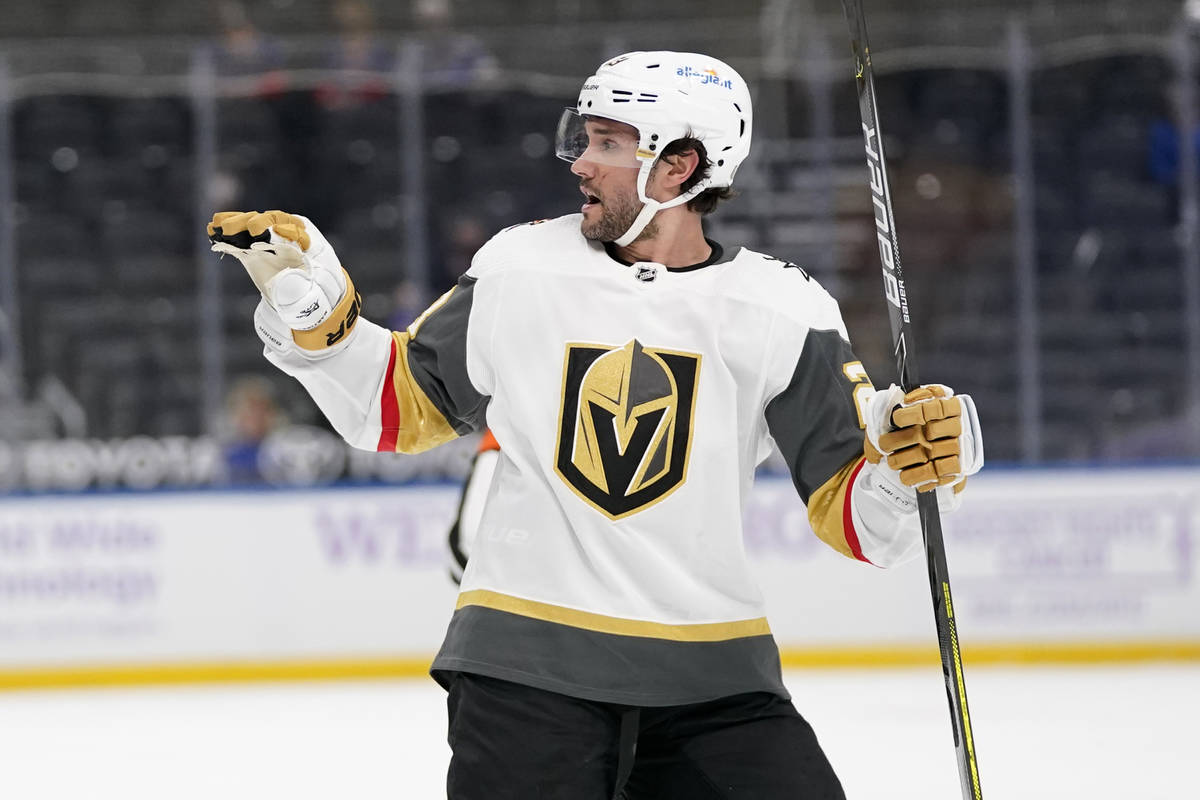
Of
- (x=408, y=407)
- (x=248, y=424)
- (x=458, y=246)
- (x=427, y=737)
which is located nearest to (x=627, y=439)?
(x=408, y=407)

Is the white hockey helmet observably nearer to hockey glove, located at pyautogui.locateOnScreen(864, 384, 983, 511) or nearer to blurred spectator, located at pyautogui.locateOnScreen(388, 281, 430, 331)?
hockey glove, located at pyautogui.locateOnScreen(864, 384, 983, 511)

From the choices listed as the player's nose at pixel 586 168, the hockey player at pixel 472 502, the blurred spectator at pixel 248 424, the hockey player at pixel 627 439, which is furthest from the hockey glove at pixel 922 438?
the blurred spectator at pixel 248 424

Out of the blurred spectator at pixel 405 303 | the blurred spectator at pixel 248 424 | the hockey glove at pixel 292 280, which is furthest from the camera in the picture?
the blurred spectator at pixel 405 303

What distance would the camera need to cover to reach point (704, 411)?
1.95 m

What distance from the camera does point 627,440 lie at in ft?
6.31

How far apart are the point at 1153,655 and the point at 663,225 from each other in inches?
179

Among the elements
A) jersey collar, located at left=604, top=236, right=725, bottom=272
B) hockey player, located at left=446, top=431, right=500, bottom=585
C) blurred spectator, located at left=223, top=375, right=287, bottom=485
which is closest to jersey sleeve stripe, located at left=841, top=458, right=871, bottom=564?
jersey collar, located at left=604, top=236, right=725, bottom=272

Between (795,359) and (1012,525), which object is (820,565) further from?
(795,359)

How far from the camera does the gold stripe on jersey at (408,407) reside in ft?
6.79

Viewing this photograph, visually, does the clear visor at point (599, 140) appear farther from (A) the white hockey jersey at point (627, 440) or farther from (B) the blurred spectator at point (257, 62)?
(B) the blurred spectator at point (257, 62)

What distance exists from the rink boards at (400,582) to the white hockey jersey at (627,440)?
4048 millimetres

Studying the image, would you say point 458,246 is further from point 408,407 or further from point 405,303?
point 408,407

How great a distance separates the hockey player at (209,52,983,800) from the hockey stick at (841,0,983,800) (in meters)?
0.06

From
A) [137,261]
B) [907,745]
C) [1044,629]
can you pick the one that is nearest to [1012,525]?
[1044,629]
